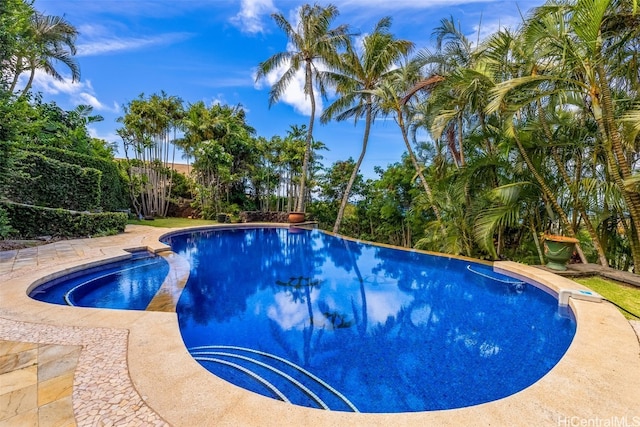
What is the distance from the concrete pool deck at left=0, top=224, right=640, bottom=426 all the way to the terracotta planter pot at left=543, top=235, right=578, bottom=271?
2.99 metres

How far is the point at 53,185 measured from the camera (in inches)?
363

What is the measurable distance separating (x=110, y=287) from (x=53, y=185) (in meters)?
6.62

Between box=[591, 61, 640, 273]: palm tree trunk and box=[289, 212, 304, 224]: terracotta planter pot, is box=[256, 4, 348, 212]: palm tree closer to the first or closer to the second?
box=[289, 212, 304, 224]: terracotta planter pot

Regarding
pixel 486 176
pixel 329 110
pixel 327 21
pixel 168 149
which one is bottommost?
pixel 486 176

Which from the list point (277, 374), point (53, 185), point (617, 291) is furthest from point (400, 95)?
point (53, 185)

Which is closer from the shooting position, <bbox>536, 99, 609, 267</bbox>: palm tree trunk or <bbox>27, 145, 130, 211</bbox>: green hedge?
<bbox>536, 99, 609, 267</bbox>: palm tree trunk

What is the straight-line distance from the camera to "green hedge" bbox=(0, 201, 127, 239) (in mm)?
7637

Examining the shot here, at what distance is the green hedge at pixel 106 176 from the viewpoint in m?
10.5

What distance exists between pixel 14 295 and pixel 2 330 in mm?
1286

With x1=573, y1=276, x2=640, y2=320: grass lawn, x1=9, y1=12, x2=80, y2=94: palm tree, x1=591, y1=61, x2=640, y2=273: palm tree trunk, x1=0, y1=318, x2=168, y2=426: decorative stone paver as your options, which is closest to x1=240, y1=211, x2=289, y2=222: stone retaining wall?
x1=9, y1=12, x2=80, y2=94: palm tree

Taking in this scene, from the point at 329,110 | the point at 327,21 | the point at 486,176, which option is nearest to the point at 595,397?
the point at 486,176

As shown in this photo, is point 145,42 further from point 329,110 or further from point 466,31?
point 466,31

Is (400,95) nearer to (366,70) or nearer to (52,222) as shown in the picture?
(366,70)

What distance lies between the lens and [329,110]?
14273 mm
